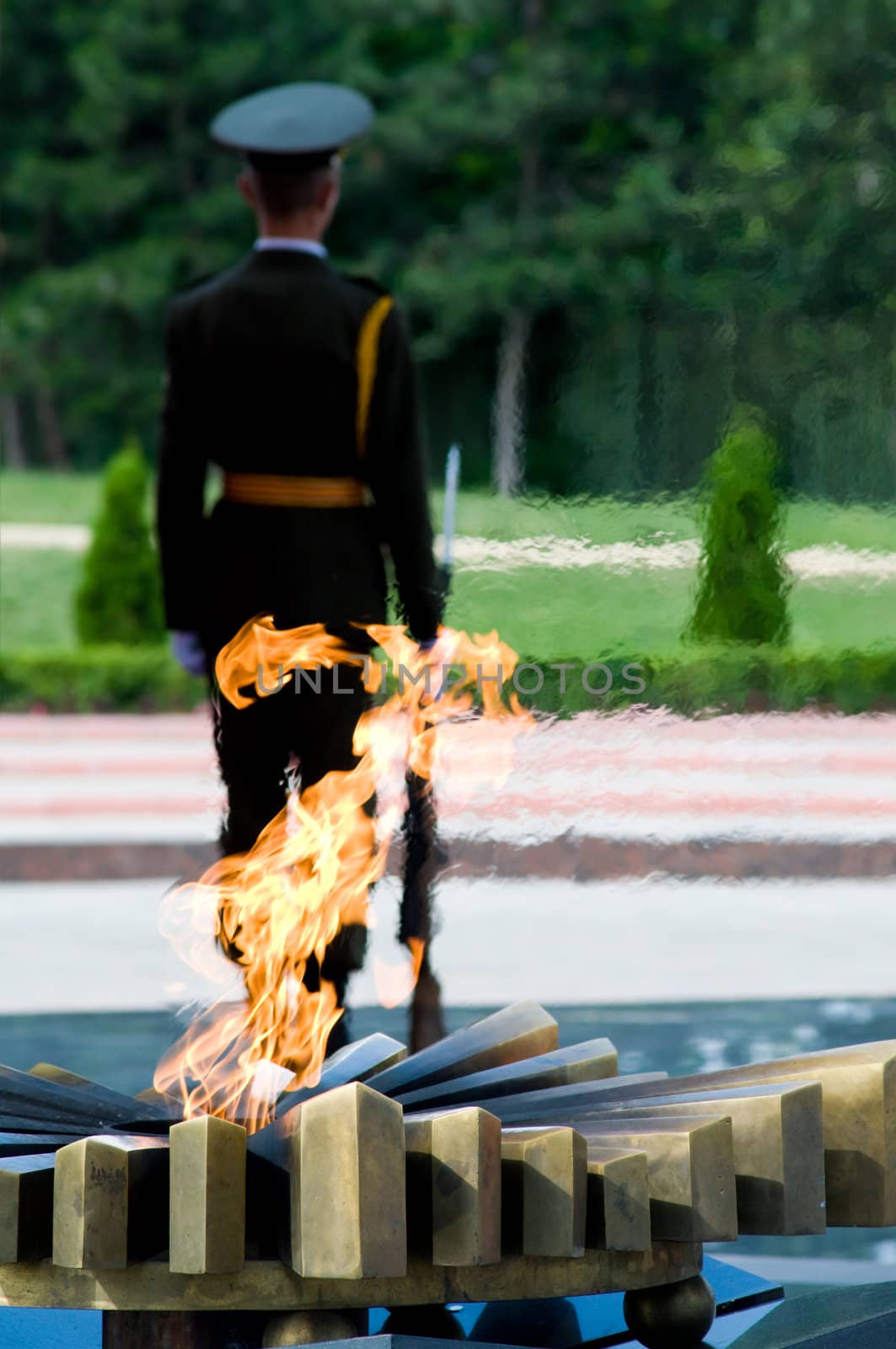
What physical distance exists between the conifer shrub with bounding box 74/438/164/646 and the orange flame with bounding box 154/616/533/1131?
6.12 m

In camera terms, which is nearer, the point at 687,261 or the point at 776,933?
the point at 687,261

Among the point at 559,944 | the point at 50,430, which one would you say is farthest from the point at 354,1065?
the point at 50,430

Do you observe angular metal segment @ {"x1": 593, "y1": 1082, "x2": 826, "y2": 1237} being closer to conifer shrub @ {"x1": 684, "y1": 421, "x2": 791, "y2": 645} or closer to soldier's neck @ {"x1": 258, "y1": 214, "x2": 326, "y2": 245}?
conifer shrub @ {"x1": 684, "y1": 421, "x2": 791, "y2": 645}

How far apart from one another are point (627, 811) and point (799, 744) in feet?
3.18

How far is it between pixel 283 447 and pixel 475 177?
9.02 meters

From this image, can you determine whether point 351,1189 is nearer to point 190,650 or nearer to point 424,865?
point 424,865

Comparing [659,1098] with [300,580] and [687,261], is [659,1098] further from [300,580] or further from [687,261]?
[687,261]

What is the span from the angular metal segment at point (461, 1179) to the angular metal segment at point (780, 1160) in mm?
183

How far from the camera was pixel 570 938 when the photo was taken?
3943 millimetres

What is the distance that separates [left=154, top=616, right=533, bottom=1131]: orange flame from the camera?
4.72 ft

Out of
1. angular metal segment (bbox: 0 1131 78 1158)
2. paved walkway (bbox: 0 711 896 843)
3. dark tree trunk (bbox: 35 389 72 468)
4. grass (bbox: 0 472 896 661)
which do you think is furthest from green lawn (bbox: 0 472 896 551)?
dark tree trunk (bbox: 35 389 72 468)

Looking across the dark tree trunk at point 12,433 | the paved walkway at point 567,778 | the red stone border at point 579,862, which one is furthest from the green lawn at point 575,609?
the dark tree trunk at point 12,433

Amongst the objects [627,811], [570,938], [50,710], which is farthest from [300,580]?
[50,710]

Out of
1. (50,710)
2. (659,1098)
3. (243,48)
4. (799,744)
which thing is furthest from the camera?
(243,48)
